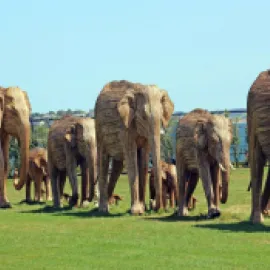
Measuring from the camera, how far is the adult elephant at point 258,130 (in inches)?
736

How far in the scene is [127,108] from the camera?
2303 centimetres

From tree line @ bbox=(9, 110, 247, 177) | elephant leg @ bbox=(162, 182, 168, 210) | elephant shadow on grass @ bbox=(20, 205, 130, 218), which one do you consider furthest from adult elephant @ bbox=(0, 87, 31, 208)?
tree line @ bbox=(9, 110, 247, 177)

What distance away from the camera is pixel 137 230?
18141 mm

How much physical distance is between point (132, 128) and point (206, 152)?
241cm

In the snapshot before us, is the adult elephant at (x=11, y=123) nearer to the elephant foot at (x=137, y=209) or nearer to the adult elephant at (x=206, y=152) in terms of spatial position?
the elephant foot at (x=137, y=209)

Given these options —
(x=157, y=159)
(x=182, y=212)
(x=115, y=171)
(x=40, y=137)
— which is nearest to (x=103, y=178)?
(x=115, y=171)

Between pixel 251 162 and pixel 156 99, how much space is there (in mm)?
4161

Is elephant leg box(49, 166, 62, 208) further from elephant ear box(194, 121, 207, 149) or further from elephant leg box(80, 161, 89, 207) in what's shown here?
elephant ear box(194, 121, 207, 149)

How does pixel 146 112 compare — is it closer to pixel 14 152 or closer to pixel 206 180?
pixel 206 180

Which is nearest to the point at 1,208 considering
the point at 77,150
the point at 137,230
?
the point at 77,150

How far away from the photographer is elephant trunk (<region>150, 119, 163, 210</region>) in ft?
71.8

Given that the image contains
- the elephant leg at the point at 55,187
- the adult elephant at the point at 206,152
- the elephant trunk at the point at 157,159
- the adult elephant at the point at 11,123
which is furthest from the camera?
the elephant leg at the point at 55,187

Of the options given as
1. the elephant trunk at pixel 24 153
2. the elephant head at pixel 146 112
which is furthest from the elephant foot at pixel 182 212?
the elephant trunk at pixel 24 153

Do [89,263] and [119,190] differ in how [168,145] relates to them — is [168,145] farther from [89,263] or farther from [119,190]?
[89,263]
